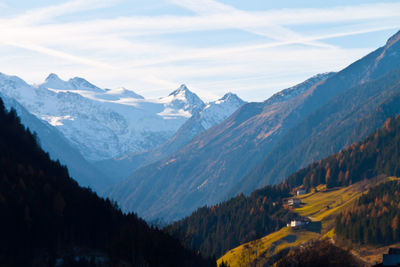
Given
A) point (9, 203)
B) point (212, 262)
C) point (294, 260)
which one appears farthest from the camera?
point (212, 262)

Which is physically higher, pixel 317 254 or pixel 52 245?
pixel 52 245

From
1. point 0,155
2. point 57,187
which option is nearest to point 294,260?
point 57,187

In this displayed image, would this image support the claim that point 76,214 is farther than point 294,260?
Yes

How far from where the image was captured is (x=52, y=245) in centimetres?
15238

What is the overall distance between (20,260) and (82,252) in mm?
17574

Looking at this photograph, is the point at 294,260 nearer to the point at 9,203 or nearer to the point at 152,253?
the point at 152,253

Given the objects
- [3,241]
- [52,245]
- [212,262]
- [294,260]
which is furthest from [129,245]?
[212,262]

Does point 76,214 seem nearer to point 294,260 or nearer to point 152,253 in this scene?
point 152,253

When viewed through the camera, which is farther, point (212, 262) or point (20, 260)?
point (212, 262)

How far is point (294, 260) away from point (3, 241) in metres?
64.1

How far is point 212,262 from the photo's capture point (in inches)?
7785

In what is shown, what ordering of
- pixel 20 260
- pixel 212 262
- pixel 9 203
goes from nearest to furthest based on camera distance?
pixel 20 260 < pixel 9 203 < pixel 212 262

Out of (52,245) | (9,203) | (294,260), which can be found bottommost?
(294,260)

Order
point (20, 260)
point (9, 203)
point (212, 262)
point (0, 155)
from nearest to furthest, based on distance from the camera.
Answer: point (20, 260) → point (9, 203) → point (0, 155) → point (212, 262)
